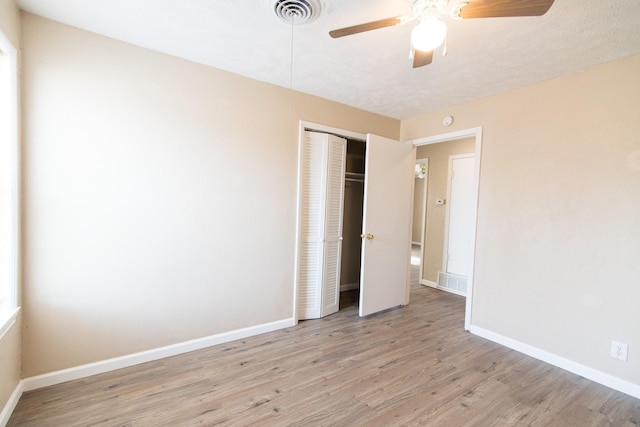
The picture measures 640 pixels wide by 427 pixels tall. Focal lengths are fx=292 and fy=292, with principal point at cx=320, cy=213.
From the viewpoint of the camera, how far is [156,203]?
2.34 metres

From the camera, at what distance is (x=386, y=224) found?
11.6ft

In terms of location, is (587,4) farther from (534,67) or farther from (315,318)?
(315,318)

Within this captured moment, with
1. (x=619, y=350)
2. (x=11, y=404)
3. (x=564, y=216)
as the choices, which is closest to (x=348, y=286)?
(x=564, y=216)

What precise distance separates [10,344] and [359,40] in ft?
9.58

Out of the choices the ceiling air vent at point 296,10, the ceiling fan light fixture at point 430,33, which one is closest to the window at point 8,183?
the ceiling air vent at point 296,10

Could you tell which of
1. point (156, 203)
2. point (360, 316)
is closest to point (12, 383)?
point (156, 203)

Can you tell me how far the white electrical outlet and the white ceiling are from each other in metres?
2.16

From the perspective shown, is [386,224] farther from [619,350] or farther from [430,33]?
[430,33]

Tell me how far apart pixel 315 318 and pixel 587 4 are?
3290 millimetres

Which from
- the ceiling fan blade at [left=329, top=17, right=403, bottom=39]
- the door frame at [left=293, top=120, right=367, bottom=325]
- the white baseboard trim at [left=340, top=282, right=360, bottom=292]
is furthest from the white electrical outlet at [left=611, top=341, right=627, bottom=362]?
the white baseboard trim at [left=340, top=282, right=360, bottom=292]

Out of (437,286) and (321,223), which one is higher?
(321,223)

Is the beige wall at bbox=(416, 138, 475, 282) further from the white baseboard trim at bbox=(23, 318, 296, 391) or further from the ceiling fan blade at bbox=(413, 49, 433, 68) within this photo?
the ceiling fan blade at bbox=(413, 49, 433, 68)

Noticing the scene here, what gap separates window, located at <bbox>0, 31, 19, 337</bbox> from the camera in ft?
5.71

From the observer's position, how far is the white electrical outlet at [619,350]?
7.20 feet
